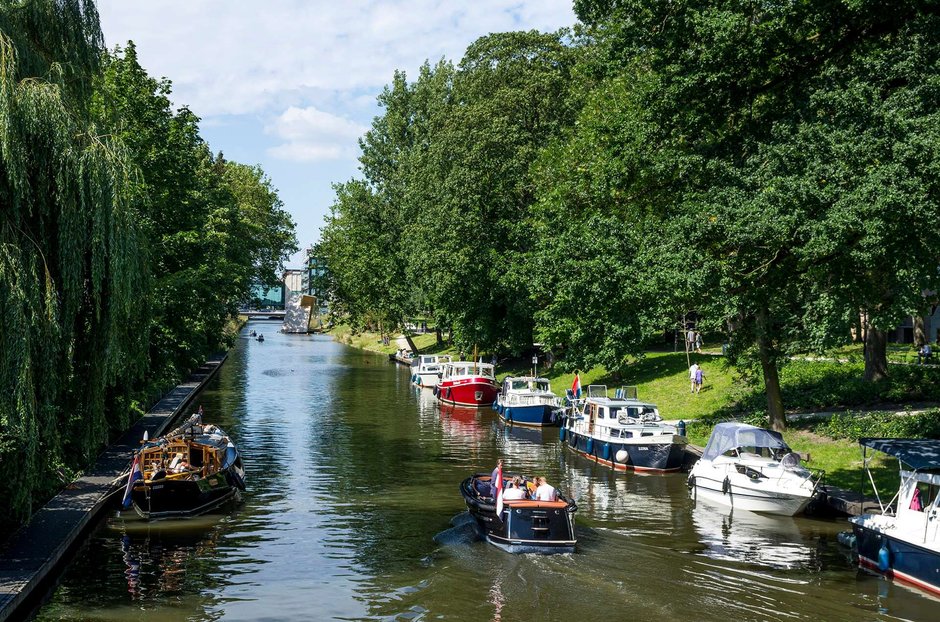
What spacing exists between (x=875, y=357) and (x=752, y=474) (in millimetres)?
12490

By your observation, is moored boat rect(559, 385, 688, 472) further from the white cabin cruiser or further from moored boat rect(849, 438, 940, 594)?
moored boat rect(849, 438, 940, 594)

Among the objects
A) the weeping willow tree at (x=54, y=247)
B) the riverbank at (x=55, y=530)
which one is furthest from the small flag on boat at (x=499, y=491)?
the riverbank at (x=55, y=530)

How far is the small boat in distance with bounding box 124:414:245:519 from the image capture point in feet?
78.2

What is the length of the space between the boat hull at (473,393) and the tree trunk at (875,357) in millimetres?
24509

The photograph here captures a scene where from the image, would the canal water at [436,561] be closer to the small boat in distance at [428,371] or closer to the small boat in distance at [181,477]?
the small boat in distance at [181,477]

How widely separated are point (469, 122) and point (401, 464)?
33.3 m

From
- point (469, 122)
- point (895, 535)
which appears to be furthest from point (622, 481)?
point (469, 122)

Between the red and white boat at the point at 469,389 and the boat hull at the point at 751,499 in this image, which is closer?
the boat hull at the point at 751,499

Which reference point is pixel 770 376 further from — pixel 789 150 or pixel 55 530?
pixel 55 530

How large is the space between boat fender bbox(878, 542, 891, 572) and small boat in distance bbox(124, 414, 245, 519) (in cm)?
1759

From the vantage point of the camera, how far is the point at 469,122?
60.4 metres

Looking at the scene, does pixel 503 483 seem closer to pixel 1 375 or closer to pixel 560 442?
pixel 1 375

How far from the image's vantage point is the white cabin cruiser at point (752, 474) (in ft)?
80.1

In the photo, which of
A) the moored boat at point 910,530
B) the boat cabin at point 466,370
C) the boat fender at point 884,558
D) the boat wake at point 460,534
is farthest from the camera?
the boat cabin at point 466,370
